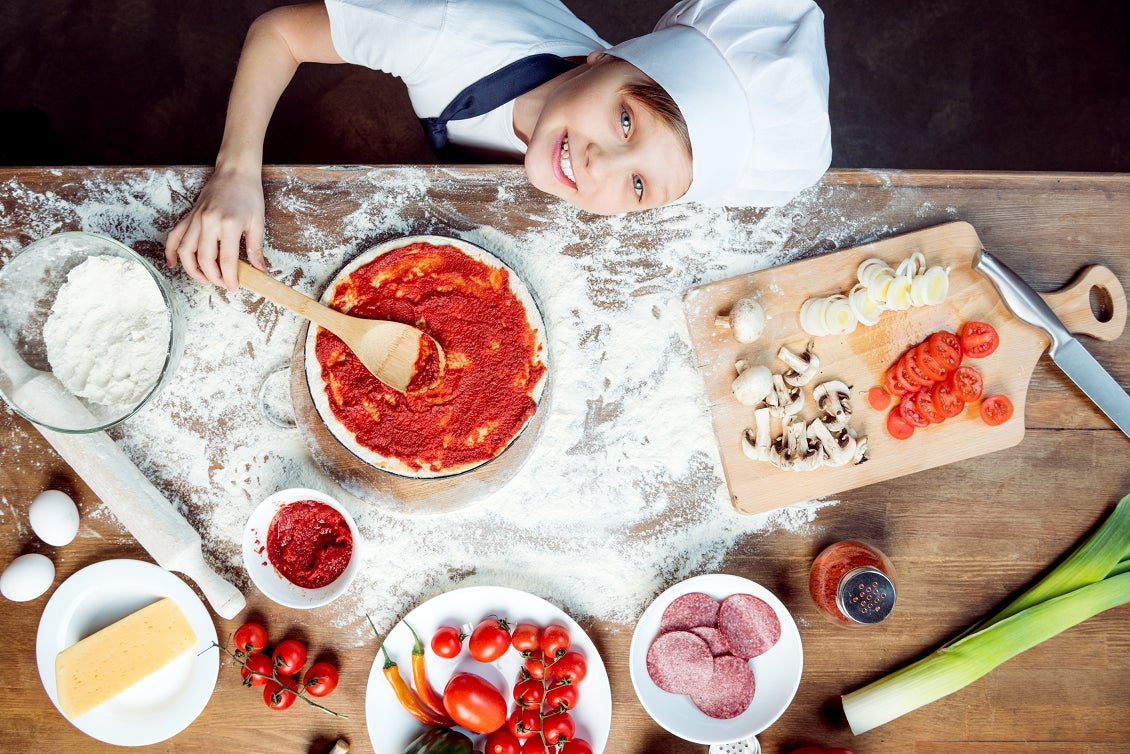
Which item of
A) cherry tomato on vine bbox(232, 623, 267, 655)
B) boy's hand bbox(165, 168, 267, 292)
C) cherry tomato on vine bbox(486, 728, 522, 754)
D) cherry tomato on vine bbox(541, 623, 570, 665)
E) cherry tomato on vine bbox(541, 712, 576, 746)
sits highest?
boy's hand bbox(165, 168, 267, 292)

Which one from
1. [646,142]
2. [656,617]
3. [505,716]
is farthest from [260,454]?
[646,142]

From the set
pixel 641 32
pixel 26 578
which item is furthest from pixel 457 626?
pixel 641 32

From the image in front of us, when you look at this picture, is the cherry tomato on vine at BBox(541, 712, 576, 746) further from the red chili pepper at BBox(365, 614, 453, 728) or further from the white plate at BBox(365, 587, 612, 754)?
the red chili pepper at BBox(365, 614, 453, 728)

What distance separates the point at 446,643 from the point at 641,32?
2.22 metres

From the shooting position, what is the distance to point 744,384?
173cm

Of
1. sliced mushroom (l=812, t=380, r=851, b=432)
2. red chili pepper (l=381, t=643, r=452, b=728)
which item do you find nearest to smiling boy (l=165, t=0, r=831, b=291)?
sliced mushroom (l=812, t=380, r=851, b=432)

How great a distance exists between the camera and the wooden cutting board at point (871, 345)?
178cm

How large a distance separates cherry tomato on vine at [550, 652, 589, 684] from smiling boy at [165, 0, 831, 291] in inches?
41.8

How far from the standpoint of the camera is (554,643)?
1.68 m

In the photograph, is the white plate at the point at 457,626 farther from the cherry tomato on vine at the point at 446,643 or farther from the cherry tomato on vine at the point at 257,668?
the cherry tomato on vine at the point at 257,668

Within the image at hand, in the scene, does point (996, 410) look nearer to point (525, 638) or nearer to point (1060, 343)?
point (1060, 343)

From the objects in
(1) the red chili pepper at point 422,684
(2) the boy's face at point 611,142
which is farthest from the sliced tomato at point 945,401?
(1) the red chili pepper at point 422,684

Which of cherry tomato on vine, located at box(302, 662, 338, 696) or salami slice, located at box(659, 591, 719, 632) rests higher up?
cherry tomato on vine, located at box(302, 662, 338, 696)

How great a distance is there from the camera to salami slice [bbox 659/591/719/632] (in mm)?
1741
